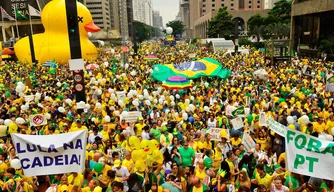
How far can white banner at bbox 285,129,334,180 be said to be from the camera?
16.8 feet

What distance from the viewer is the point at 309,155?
5.28 meters

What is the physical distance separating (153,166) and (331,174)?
2960 mm

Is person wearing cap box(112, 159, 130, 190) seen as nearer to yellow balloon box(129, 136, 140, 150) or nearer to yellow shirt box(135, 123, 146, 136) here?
yellow balloon box(129, 136, 140, 150)

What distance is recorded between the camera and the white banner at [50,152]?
5.49 m

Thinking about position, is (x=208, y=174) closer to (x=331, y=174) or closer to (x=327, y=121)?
(x=331, y=174)

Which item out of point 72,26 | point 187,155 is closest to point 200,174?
point 187,155

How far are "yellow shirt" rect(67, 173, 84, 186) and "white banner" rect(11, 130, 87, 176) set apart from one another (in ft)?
0.75

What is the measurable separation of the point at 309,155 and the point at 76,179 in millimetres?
3815

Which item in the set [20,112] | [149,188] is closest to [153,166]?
[149,188]

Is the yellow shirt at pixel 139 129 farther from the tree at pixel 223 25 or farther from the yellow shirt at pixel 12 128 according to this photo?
the tree at pixel 223 25

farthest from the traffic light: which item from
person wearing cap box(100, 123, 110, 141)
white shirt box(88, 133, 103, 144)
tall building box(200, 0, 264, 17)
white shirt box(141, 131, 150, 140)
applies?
tall building box(200, 0, 264, 17)

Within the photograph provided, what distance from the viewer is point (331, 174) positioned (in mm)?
5105

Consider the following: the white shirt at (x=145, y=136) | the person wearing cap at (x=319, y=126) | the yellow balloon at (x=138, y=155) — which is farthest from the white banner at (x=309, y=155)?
the person wearing cap at (x=319, y=126)

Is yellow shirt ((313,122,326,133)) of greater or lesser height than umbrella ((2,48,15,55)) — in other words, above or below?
below
